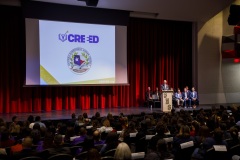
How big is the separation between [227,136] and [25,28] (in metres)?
8.20

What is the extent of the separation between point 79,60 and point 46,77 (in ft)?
4.79

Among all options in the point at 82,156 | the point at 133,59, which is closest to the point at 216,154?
the point at 82,156

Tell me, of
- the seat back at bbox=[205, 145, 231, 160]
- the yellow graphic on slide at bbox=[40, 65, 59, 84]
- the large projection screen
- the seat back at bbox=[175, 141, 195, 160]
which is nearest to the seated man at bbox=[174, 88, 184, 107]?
the large projection screen

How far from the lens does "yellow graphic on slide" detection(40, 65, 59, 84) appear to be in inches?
431

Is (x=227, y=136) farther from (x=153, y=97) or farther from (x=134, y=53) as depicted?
(x=134, y=53)

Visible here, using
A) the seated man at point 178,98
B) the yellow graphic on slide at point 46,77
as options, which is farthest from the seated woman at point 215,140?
the seated man at point 178,98

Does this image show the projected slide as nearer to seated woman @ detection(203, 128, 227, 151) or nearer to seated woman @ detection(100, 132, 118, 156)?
seated woman @ detection(100, 132, 118, 156)

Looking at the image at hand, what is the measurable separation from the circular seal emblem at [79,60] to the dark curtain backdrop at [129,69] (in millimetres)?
993

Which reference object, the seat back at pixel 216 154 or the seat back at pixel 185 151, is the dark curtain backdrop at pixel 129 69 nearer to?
the seat back at pixel 185 151

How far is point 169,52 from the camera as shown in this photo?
47.9 feet

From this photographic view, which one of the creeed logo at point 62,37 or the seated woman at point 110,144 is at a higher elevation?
the creeed logo at point 62,37

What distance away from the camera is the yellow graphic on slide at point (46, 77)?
35.9ft

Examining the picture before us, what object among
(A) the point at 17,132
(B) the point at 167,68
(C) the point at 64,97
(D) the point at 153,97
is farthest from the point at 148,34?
(A) the point at 17,132

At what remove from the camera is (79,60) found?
38.1 ft
